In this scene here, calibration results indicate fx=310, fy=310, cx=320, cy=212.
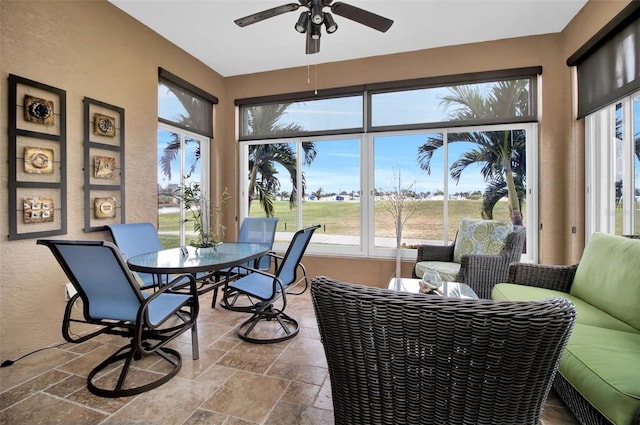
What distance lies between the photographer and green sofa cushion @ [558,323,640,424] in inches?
49.3

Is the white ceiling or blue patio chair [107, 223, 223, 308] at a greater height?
the white ceiling

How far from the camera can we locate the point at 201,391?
1.97 meters

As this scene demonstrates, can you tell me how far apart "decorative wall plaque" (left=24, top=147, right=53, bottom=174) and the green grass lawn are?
4.36 ft

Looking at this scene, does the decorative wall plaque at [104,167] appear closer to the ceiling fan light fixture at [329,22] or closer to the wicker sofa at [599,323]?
the ceiling fan light fixture at [329,22]

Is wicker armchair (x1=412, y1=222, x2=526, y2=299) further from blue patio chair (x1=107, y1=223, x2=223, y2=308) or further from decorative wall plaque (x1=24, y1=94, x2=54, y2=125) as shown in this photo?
decorative wall plaque (x1=24, y1=94, x2=54, y2=125)

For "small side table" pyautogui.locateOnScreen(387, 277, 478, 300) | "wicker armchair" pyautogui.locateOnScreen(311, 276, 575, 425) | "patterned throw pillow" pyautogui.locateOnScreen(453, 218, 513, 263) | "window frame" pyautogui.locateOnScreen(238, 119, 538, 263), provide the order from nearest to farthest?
1. "wicker armchair" pyautogui.locateOnScreen(311, 276, 575, 425)
2. "small side table" pyautogui.locateOnScreen(387, 277, 478, 300)
3. "patterned throw pillow" pyautogui.locateOnScreen(453, 218, 513, 263)
4. "window frame" pyautogui.locateOnScreen(238, 119, 538, 263)

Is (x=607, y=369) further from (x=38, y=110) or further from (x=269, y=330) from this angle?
(x=38, y=110)

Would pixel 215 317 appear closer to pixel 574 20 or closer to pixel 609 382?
pixel 609 382

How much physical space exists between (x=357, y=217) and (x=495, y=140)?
2.00m

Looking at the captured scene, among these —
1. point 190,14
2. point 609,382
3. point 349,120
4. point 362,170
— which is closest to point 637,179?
point 609,382

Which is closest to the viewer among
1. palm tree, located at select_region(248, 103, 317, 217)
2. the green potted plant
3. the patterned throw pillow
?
the patterned throw pillow

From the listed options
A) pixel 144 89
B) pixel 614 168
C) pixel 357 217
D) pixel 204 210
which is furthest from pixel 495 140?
pixel 144 89

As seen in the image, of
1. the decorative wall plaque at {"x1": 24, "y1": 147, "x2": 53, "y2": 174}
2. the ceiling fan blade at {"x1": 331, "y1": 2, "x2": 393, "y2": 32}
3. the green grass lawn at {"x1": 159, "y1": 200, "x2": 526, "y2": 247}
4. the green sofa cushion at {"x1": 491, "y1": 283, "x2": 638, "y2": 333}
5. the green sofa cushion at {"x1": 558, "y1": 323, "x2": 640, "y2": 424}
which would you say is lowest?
the green sofa cushion at {"x1": 558, "y1": 323, "x2": 640, "y2": 424}

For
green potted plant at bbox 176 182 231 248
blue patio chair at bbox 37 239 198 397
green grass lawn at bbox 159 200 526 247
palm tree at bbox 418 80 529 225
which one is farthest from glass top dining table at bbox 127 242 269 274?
palm tree at bbox 418 80 529 225
